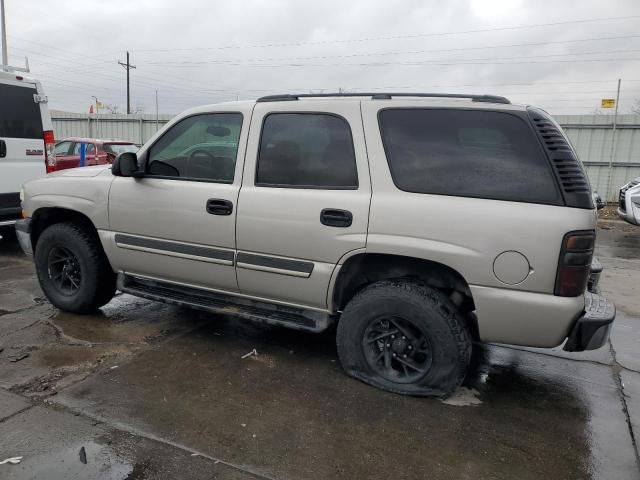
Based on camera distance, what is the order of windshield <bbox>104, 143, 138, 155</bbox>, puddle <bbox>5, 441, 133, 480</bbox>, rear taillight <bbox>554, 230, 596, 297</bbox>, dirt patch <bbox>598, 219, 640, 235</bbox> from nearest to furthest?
puddle <bbox>5, 441, 133, 480</bbox> < rear taillight <bbox>554, 230, 596, 297</bbox> < dirt patch <bbox>598, 219, 640, 235</bbox> < windshield <bbox>104, 143, 138, 155</bbox>

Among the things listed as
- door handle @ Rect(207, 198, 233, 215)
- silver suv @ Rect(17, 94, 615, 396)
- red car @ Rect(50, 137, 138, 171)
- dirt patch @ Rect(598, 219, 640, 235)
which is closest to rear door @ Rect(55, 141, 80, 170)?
red car @ Rect(50, 137, 138, 171)

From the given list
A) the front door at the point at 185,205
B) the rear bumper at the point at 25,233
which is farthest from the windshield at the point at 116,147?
the front door at the point at 185,205

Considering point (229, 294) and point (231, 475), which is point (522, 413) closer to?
point (231, 475)

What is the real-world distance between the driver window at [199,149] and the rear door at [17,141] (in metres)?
3.80

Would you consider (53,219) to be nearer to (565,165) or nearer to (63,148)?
(565,165)

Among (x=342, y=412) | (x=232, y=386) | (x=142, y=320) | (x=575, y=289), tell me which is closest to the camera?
→ (x=575, y=289)

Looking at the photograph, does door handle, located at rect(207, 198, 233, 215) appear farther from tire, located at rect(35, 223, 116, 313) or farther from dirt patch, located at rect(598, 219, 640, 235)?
dirt patch, located at rect(598, 219, 640, 235)

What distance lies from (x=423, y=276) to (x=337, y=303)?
0.62m

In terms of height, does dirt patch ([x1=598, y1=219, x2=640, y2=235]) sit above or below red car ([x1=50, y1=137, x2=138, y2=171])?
below

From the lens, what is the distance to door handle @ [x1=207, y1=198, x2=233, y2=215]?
3592mm

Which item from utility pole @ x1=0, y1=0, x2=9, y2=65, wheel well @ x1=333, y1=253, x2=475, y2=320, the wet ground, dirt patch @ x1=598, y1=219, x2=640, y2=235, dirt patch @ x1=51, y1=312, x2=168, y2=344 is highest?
utility pole @ x1=0, y1=0, x2=9, y2=65

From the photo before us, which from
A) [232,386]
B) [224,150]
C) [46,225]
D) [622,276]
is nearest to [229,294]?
[232,386]

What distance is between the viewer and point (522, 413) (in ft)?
10.5

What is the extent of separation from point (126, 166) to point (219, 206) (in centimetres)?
85
